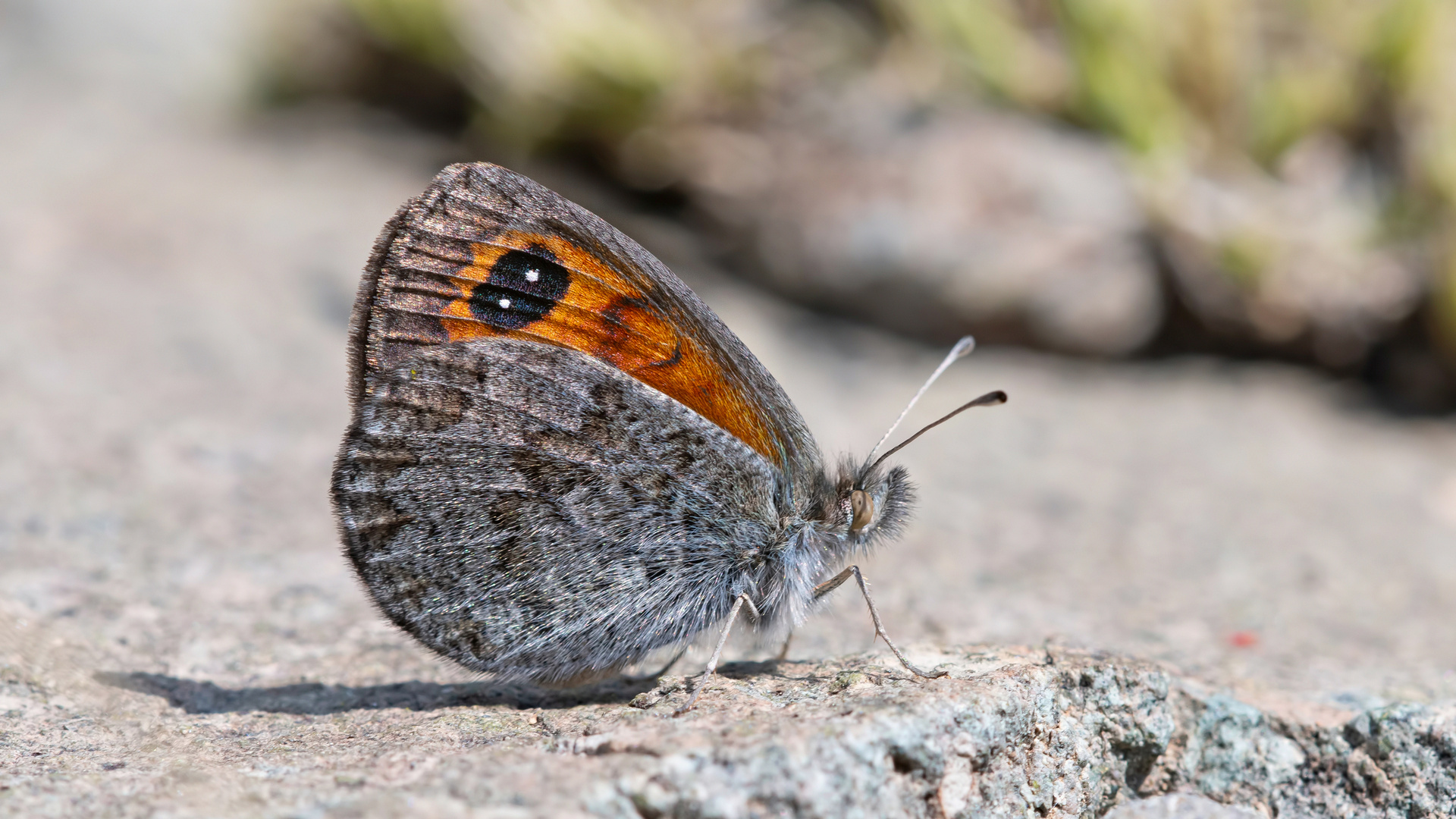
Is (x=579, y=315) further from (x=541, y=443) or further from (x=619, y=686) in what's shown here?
(x=619, y=686)

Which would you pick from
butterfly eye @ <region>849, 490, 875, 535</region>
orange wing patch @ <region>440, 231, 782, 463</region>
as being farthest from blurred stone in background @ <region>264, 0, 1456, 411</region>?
orange wing patch @ <region>440, 231, 782, 463</region>

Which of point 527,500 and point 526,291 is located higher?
point 526,291

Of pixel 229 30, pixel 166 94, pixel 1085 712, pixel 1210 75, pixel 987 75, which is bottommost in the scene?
pixel 1085 712

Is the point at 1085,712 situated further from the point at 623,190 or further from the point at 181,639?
the point at 623,190

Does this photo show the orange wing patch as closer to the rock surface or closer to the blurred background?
the rock surface

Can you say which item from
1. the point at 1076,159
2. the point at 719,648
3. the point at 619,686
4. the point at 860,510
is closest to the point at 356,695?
the point at 619,686

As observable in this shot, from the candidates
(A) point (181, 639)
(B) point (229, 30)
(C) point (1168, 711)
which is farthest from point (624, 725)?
(B) point (229, 30)
